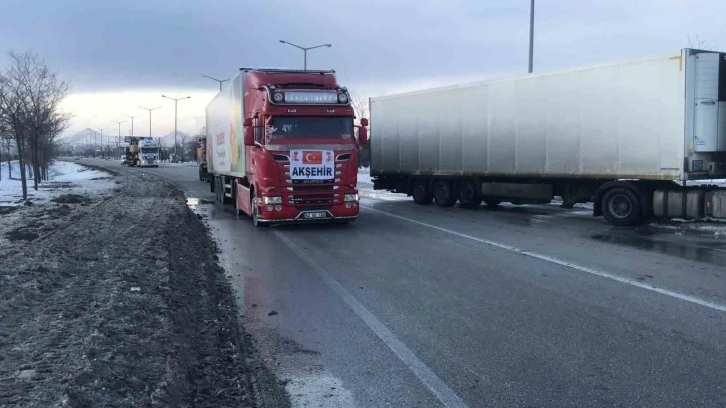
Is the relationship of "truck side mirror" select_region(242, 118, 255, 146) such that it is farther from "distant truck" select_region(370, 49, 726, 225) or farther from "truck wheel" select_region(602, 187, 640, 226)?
"truck wheel" select_region(602, 187, 640, 226)

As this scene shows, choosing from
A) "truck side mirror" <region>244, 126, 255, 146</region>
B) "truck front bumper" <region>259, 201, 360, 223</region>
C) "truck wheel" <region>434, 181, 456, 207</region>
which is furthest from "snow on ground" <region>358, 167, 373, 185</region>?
"truck side mirror" <region>244, 126, 255, 146</region>

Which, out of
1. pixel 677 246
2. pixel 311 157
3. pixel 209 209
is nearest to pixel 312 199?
pixel 311 157

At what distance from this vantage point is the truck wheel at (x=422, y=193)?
73.6 ft

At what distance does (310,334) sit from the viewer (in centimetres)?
630

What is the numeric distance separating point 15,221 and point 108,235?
492 cm

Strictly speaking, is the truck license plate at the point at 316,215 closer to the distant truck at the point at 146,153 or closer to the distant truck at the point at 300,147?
the distant truck at the point at 300,147

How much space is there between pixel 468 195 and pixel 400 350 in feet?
50.1

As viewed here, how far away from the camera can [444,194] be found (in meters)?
21.5

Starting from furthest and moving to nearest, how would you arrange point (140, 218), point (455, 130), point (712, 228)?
point (455, 130)
point (140, 218)
point (712, 228)

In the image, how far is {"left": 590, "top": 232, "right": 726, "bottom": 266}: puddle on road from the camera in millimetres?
10594

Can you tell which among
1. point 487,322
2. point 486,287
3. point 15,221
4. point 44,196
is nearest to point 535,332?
point 487,322

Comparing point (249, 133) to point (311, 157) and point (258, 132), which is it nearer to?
point (258, 132)

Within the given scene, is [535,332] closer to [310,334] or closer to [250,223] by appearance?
[310,334]

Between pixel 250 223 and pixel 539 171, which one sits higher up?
pixel 539 171
